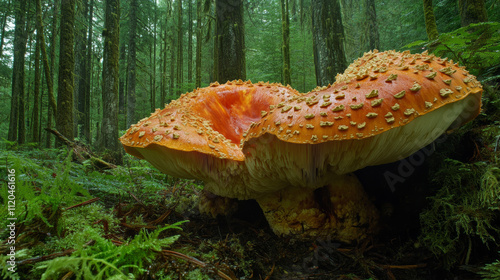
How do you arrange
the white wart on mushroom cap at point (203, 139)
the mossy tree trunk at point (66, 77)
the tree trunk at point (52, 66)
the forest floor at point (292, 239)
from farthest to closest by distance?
the tree trunk at point (52, 66), the mossy tree trunk at point (66, 77), the white wart on mushroom cap at point (203, 139), the forest floor at point (292, 239)

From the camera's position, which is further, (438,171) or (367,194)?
(367,194)

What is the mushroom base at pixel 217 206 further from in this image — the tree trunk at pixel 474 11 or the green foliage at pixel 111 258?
the tree trunk at pixel 474 11

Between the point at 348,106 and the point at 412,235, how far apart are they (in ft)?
4.74

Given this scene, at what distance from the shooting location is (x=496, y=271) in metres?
1.38

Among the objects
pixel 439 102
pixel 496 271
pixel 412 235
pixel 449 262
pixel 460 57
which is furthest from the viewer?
pixel 460 57

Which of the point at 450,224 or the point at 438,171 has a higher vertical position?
the point at 438,171

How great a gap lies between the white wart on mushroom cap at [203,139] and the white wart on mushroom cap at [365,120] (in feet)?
0.95

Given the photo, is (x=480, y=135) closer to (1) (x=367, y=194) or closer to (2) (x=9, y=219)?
(1) (x=367, y=194)

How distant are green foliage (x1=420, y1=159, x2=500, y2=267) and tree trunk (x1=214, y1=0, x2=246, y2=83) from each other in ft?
12.9

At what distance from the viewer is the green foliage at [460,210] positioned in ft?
5.42

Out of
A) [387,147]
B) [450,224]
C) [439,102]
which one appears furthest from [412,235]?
[439,102]

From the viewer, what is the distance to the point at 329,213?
2.27 meters

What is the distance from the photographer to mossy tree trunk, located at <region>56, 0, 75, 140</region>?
6.19 meters

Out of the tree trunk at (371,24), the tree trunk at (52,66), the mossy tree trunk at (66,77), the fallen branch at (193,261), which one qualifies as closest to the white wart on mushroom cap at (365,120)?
the fallen branch at (193,261)
